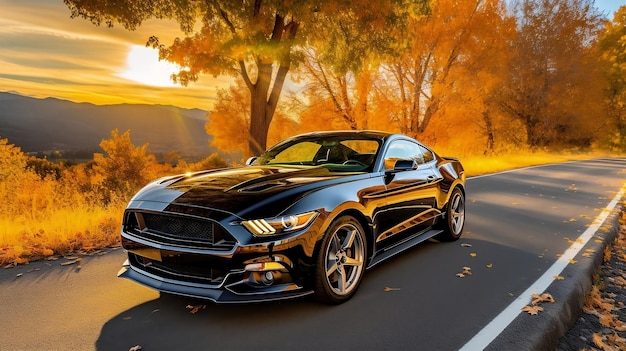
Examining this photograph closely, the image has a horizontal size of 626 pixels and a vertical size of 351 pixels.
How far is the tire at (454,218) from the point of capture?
5980 millimetres

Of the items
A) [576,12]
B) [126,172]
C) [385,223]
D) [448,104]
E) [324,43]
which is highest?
[576,12]

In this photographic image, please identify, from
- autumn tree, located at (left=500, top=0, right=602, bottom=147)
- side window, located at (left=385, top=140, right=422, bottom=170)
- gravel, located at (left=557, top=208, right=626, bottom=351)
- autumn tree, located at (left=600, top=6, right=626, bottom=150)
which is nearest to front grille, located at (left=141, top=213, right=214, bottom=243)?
side window, located at (left=385, top=140, right=422, bottom=170)

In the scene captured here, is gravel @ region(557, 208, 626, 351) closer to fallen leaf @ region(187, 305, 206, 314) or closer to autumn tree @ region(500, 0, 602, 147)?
fallen leaf @ region(187, 305, 206, 314)

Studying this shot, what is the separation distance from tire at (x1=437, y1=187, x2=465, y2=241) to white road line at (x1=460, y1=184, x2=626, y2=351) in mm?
1361

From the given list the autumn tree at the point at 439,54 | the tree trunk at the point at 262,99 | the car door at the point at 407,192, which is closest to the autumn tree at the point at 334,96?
the autumn tree at the point at 439,54

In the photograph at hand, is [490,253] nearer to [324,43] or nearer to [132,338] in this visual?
[132,338]

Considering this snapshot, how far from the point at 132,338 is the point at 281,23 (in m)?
13.4

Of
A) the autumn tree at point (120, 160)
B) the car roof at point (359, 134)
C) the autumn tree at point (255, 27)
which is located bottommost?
the autumn tree at point (120, 160)

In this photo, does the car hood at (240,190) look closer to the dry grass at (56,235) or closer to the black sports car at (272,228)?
the black sports car at (272,228)

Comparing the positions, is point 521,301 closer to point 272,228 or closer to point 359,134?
point 272,228

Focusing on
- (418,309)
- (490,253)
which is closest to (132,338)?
(418,309)

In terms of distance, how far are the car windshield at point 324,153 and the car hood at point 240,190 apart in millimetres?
477

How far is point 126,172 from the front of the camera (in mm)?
45875

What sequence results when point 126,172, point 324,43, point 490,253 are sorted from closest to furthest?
point 490,253, point 324,43, point 126,172
